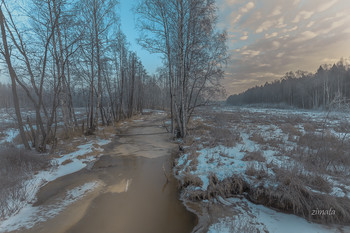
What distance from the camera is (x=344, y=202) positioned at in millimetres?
3512

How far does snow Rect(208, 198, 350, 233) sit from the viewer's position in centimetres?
322

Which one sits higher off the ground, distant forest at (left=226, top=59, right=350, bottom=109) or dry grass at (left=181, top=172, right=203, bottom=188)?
distant forest at (left=226, top=59, right=350, bottom=109)

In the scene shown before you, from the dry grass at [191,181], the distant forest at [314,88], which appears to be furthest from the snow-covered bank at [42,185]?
the distant forest at [314,88]

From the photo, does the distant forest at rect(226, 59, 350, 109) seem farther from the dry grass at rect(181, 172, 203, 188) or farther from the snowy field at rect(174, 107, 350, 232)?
the dry grass at rect(181, 172, 203, 188)

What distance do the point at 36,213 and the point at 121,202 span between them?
6.46ft

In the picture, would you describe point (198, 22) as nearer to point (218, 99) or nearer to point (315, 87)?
point (218, 99)

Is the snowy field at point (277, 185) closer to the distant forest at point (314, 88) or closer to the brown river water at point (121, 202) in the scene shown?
the brown river water at point (121, 202)

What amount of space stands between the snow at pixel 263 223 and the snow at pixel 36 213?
383 centimetres

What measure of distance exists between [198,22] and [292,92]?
7253 centimetres

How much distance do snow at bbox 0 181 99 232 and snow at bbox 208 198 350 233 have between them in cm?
383

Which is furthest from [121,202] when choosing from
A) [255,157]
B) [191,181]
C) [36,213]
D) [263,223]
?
[255,157]

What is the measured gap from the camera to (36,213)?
3.70 meters

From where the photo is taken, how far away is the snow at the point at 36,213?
327 centimetres

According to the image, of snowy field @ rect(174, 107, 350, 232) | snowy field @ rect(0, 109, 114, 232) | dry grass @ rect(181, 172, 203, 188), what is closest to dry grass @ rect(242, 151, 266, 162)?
snowy field @ rect(174, 107, 350, 232)
